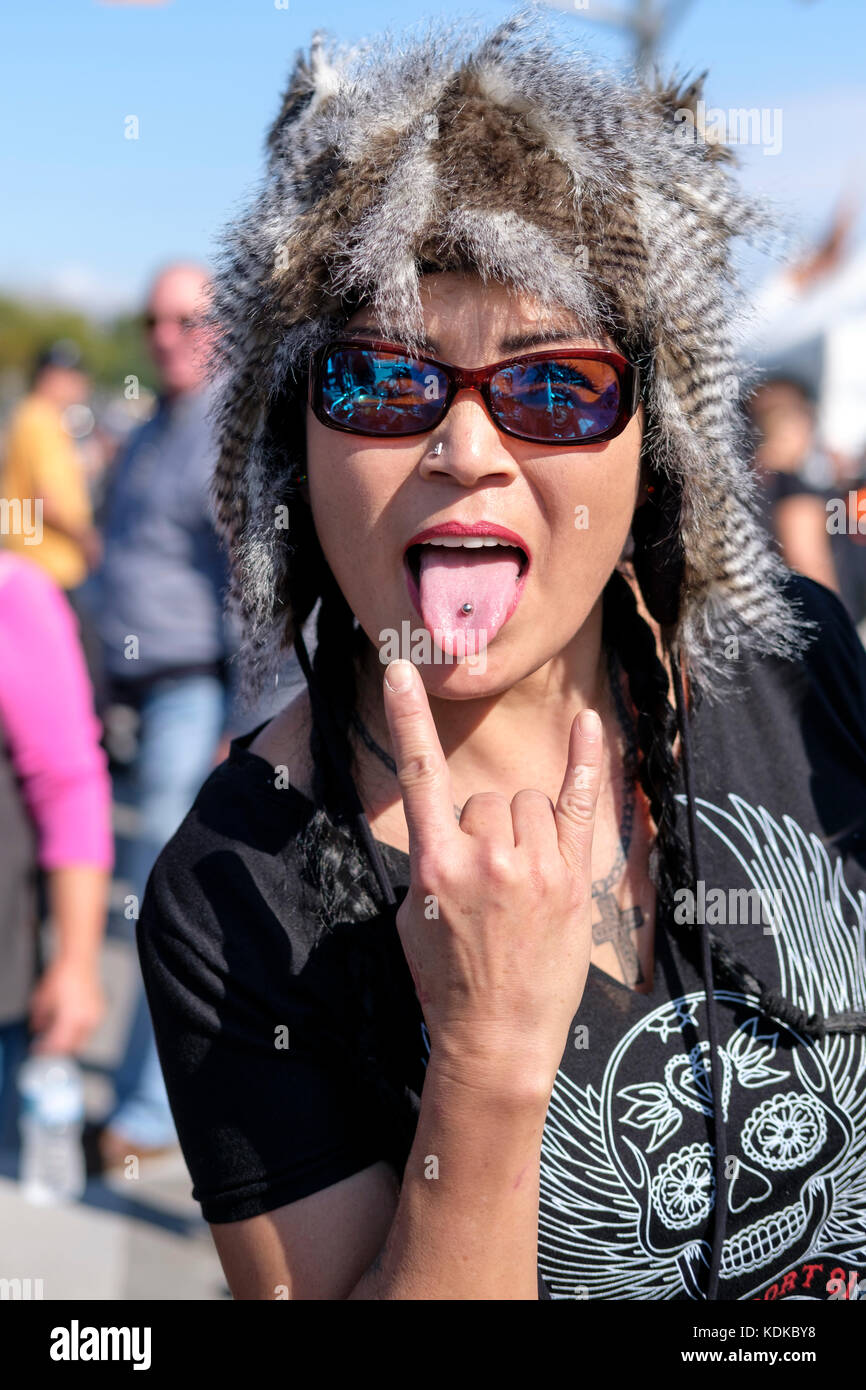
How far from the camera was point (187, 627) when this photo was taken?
15.8 ft

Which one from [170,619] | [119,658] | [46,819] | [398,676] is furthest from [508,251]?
[119,658]

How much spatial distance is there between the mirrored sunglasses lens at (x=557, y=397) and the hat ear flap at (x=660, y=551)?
24 cm

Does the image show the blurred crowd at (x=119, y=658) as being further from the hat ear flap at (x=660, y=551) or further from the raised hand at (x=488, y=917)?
the raised hand at (x=488, y=917)

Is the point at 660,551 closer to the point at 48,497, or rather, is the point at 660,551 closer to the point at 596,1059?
the point at 596,1059

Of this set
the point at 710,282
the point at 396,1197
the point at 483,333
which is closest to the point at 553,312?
the point at 483,333

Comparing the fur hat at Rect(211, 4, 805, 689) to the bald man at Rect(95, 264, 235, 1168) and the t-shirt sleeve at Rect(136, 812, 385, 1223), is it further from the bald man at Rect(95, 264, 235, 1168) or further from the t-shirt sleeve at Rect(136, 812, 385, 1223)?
the bald man at Rect(95, 264, 235, 1168)

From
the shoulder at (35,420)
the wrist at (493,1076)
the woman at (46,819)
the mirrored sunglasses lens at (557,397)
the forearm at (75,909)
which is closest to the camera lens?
the wrist at (493,1076)

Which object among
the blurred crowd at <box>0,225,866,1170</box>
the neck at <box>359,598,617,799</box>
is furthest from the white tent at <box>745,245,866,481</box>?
the neck at <box>359,598,617,799</box>

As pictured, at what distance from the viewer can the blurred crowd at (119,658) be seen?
304cm

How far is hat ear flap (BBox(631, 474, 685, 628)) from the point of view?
186cm

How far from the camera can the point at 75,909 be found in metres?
3.18

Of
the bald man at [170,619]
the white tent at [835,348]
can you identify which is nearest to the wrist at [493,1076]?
the bald man at [170,619]

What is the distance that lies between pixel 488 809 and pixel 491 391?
53 centimetres

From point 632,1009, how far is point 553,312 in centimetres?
92
